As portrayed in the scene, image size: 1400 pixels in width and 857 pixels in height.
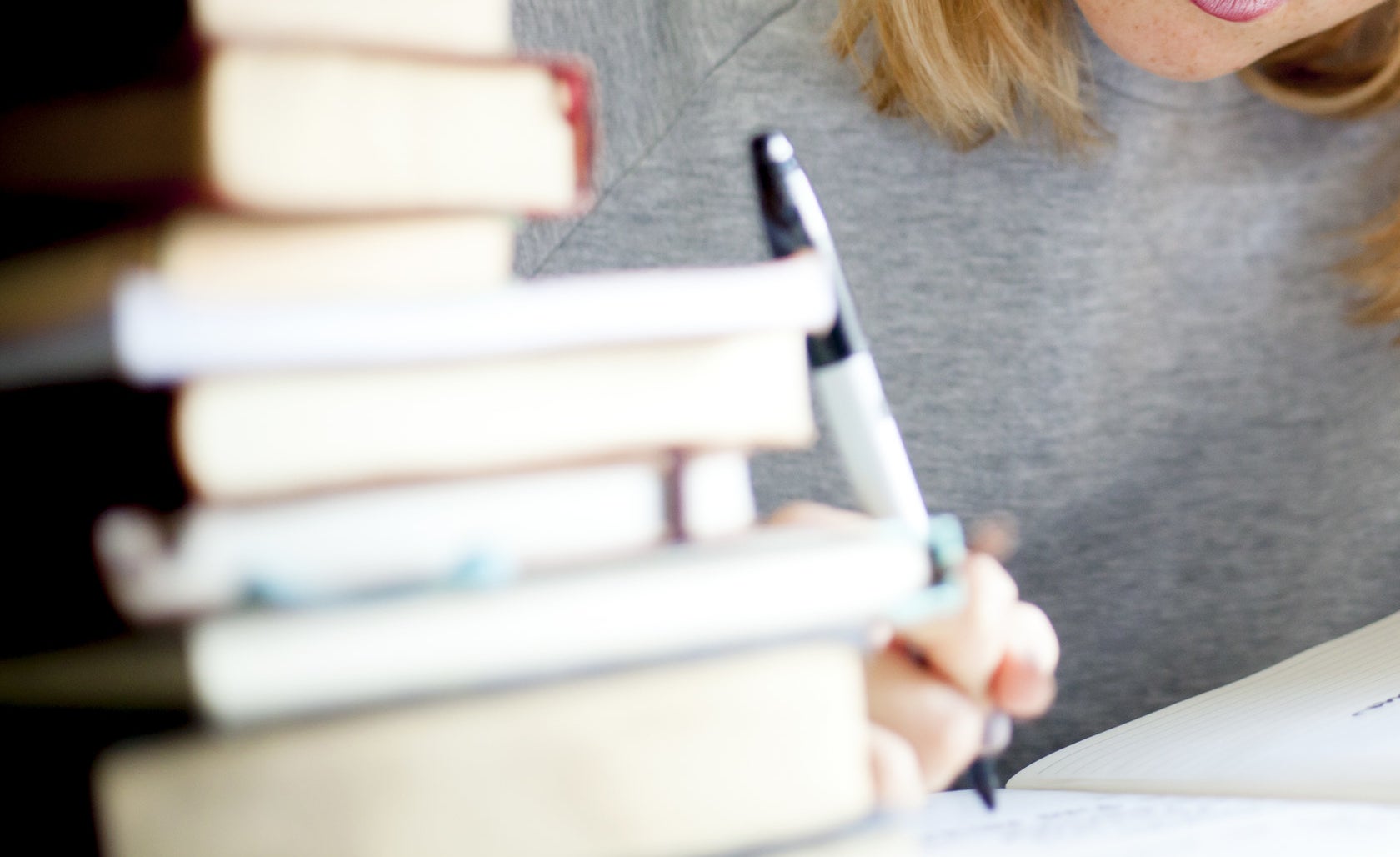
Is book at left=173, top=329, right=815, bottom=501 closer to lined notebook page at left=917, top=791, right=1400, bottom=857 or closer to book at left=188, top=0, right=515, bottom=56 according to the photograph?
book at left=188, top=0, right=515, bottom=56

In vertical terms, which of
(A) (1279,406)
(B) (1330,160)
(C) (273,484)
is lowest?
(A) (1279,406)

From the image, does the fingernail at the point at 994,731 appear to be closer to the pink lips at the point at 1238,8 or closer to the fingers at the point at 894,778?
the fingers at the point at 894,778

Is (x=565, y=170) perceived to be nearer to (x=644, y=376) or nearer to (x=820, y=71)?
(x=644, y=376)

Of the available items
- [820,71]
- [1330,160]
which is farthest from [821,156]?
[1330,160]

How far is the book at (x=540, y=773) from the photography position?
168mm

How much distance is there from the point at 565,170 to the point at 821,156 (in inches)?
18.7

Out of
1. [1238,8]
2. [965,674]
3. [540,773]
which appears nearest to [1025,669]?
[965,674]

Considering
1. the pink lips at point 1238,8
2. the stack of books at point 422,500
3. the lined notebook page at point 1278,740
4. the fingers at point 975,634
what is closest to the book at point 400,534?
the stack of books at point 422,500

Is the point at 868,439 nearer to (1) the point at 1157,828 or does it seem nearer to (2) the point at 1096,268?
(1) the point at 1157,828

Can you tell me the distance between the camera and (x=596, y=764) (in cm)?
18

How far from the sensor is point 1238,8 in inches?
21.0

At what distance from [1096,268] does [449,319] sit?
57cm

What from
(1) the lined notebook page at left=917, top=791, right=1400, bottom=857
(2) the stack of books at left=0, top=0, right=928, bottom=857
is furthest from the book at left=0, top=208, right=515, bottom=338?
(1) the lined notebook page at left=917, top=791, right=1400, bottom=857

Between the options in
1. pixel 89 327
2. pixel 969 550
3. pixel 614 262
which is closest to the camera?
pixel 89 327
